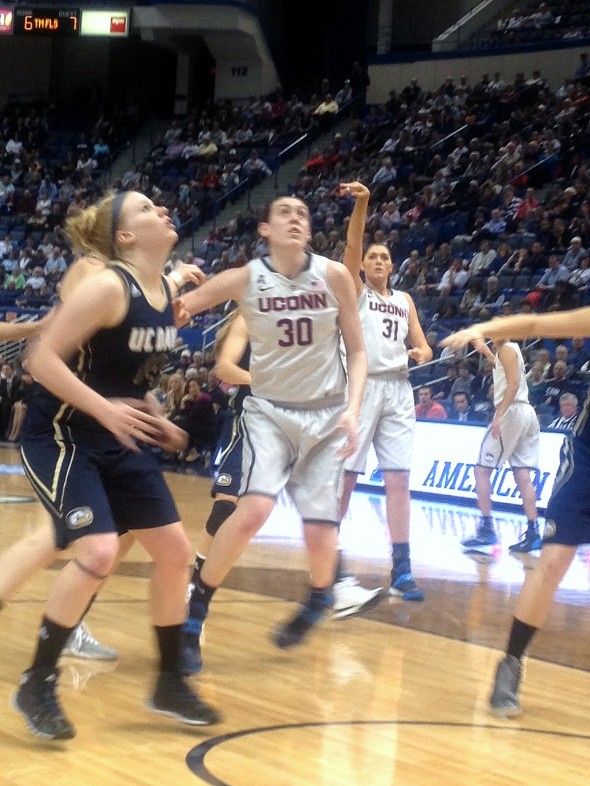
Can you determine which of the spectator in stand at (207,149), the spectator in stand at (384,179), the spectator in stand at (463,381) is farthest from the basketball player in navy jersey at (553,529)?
the spectator in stand at (207,149)

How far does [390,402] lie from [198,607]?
7.45 ft

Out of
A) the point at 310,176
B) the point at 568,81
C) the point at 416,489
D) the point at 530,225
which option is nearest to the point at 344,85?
the point at 310,176

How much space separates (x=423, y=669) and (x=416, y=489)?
8.39 m

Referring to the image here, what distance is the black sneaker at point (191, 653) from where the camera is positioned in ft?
14.9

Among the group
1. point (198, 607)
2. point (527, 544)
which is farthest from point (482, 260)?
point (198, 607)

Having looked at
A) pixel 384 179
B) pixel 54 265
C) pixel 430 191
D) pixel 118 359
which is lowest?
pixel 54 265

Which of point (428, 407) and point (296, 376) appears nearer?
point (296, 376)

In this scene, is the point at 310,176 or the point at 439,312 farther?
Result: the point at 310,176

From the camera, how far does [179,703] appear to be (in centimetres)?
389

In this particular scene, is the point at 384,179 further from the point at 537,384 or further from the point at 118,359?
the point at 118,359

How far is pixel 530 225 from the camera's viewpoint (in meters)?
17.2

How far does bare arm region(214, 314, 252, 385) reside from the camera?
5570 mm

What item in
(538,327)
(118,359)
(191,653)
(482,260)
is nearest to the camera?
(118,359)

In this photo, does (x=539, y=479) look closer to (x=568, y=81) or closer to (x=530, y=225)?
(x=530, y=225)
